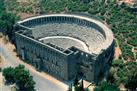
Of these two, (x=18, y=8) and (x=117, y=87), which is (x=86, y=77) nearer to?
(x=117, y=87)

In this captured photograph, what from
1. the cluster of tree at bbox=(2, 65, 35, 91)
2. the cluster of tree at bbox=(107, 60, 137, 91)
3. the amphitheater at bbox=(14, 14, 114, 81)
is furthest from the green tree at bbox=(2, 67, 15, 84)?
the cluster of tree at bbox=(107, 60, 137, 91)

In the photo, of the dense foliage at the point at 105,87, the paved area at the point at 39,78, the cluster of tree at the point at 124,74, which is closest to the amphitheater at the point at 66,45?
the paved area at the point at 39,78

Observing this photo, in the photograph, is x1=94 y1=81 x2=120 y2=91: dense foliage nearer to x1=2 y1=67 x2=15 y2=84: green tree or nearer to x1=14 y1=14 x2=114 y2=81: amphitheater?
x1=14 y1=14 x2=114 y2=81: amphitheater

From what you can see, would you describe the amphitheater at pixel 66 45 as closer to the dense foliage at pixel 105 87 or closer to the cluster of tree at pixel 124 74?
the cluster of tree at pixel 124 74

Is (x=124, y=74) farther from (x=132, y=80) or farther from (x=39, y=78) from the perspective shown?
(x=39, y=78)

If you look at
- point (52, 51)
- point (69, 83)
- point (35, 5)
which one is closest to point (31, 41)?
point (52, 51)

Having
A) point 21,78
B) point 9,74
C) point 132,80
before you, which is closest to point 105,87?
point 132,80
